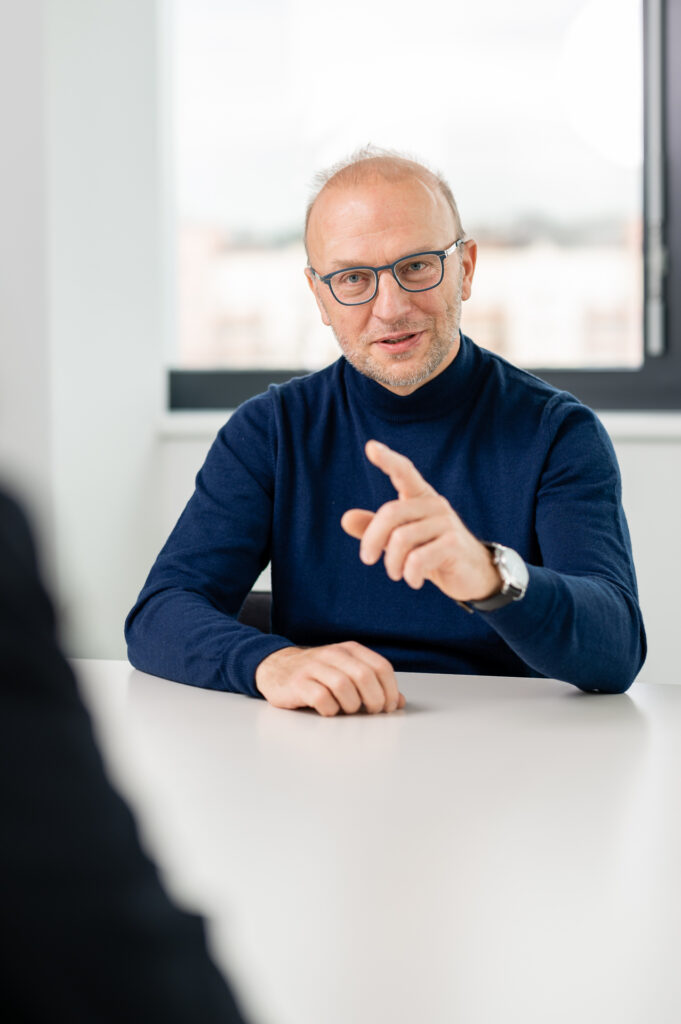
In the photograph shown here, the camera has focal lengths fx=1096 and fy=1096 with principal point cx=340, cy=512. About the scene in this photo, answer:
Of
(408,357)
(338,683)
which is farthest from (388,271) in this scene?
(338,683)

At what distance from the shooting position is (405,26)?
275 centimetres

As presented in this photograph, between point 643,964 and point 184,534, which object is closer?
point 643,964

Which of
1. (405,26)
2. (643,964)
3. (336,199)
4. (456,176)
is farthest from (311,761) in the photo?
(405,26)

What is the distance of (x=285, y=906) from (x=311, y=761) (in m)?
0.28

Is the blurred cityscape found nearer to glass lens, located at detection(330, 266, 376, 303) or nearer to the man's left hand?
glass lens, located at detection(330, 266, 376, 303)

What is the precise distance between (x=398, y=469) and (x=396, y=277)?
23.5 inches

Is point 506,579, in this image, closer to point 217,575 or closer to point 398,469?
point 398,469

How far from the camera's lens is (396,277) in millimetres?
1559

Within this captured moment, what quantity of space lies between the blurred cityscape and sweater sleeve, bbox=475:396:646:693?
126 cm

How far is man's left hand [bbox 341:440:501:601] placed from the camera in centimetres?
102

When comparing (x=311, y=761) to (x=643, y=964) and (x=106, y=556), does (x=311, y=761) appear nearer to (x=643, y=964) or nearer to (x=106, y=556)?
(x=643, y=964)

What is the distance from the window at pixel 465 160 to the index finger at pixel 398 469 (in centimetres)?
170

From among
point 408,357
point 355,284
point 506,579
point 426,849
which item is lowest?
point 426,849

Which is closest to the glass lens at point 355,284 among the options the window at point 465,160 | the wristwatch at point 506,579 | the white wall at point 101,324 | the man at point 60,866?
the wristwatch at point 506,579
